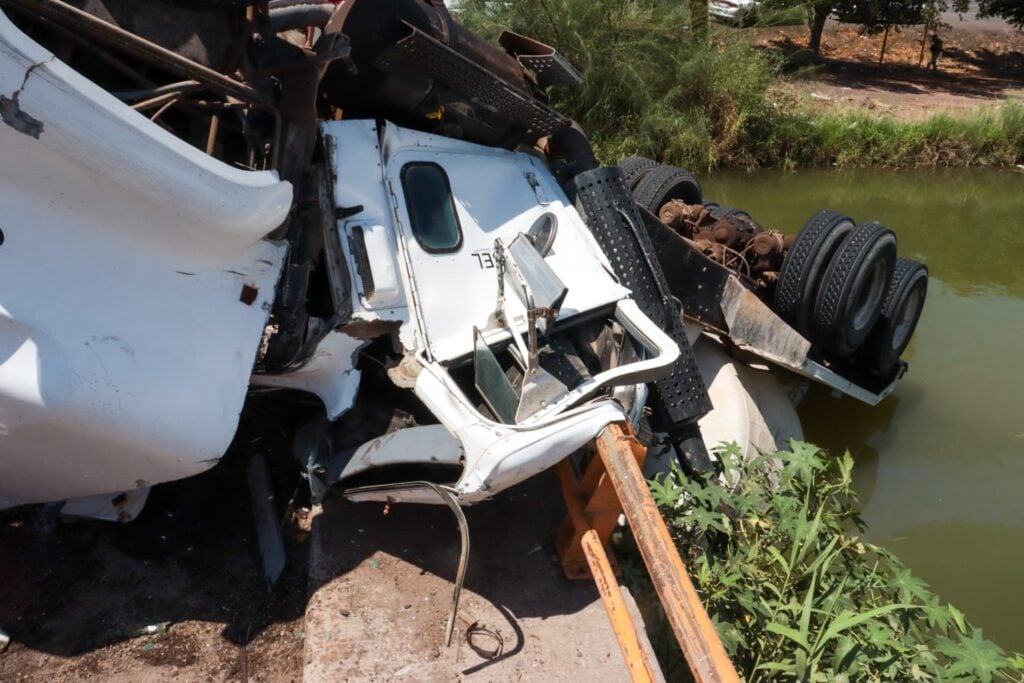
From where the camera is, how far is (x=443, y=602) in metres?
3.01

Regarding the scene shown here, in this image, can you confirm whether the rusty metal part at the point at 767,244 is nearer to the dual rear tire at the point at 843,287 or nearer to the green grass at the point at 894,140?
the dual rear tire at the point at 843,287

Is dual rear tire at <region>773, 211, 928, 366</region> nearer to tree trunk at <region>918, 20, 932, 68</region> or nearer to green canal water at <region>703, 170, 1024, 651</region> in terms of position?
green canal water at <region>703, 170, 1024, 651</region>

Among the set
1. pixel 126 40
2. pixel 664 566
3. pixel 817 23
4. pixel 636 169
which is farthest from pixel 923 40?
pixel 126 40

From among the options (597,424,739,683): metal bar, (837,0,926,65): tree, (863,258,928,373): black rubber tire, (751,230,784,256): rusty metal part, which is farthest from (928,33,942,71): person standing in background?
(597,424,739,683): metal bar

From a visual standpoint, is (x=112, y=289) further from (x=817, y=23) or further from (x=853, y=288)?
(x=817, y=23)

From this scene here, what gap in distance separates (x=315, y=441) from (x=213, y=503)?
21.9 inches

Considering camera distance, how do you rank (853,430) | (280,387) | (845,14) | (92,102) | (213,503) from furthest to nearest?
(845,14), (853,430), (213,503), (280,387), (92,102)

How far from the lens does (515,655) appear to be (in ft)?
9.31

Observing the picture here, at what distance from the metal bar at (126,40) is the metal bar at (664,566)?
Answer: 1.65m

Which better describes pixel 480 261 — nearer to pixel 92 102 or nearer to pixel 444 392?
pixel 444 392

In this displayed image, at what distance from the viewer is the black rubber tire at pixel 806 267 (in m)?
4.71

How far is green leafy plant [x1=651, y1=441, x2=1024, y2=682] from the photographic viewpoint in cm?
252

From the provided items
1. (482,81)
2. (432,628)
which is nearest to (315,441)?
(432,628)

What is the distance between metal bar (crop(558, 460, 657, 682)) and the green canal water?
221cm
